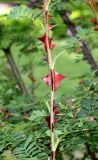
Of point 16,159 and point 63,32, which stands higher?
point 63,32

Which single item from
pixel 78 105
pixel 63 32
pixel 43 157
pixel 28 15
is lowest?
pixel 43 157

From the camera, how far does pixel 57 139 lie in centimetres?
103

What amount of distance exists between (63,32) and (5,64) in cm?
81

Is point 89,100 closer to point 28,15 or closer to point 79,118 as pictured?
point 79,118

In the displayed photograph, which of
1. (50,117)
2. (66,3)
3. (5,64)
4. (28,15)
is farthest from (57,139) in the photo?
(5,64)

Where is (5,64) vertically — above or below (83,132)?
above

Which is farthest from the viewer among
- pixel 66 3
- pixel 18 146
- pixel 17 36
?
pixel 17 36

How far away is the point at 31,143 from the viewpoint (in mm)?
1111

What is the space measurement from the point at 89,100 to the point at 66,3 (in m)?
1.10

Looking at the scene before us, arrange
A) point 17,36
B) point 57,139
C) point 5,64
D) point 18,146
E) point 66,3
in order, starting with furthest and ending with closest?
point 5,64 < point 17,36 < point 66,3 < point 18,146 < point 57,139

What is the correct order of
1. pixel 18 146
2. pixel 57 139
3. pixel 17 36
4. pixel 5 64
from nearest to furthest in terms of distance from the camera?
1. pixel 57 139
2. pixel 18 146
3. pixel 17 36
4. pixel 5 64

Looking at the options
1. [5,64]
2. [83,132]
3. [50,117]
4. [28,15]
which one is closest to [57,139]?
[50,117]

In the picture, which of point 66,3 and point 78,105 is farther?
point 66,3

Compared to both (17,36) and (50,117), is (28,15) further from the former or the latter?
(17,36)
